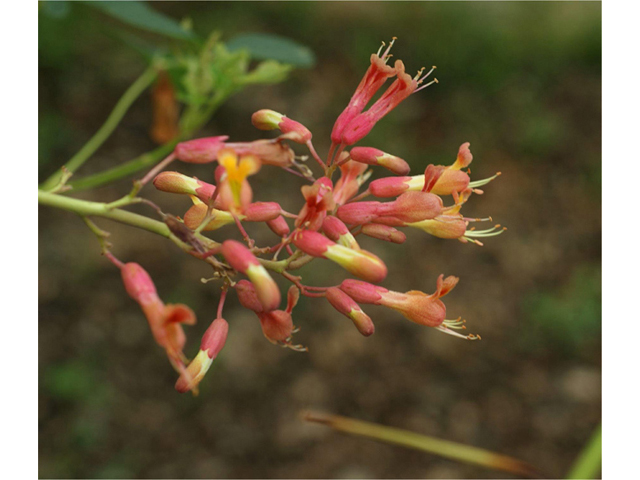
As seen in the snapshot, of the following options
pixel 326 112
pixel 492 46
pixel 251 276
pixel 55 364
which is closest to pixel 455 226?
pixel 251 276

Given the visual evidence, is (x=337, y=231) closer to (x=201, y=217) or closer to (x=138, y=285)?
(x=201, y=217)

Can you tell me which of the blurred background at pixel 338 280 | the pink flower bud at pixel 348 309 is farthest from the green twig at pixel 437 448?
the blurred background at pixel 338 280

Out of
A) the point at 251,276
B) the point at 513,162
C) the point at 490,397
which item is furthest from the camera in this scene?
the point at 513,162

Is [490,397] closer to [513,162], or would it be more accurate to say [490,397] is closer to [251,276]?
[513,162]

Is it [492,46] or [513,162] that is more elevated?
[492,46]

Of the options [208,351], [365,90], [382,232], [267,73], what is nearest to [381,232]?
[382,232]

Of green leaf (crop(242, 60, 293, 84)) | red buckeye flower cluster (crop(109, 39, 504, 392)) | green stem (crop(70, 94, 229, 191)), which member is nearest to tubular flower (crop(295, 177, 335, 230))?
red buckeye flower cluster (crop(109, 39, 504, 392))
